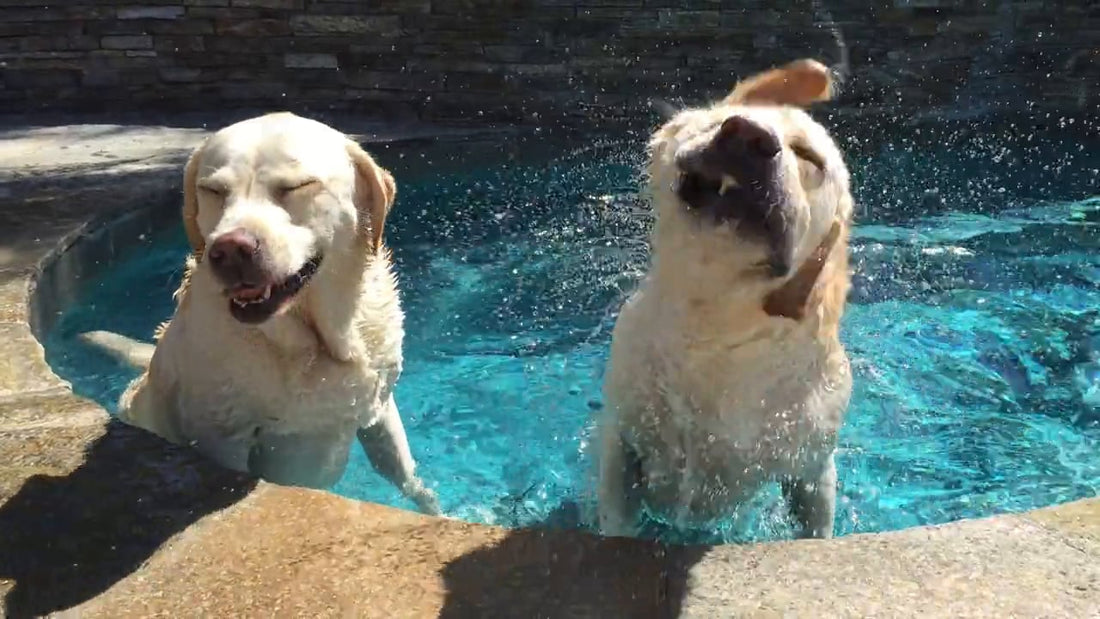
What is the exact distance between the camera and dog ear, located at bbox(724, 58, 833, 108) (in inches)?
120

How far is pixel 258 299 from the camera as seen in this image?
9.40ft

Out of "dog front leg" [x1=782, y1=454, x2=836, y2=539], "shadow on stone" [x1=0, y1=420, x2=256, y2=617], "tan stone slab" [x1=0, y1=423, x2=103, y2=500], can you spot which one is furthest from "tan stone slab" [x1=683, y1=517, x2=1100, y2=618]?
"tan stone slab" [x1=0, y1=423, x2=103, y2=500]

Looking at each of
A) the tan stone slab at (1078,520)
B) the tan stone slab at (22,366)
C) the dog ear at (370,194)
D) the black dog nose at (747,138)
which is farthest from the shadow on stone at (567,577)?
the tan stone slab at (22,366)

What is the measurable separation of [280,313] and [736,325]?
1312mm

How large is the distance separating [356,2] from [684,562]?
23.5 feet

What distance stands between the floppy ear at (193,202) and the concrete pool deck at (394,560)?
687mm

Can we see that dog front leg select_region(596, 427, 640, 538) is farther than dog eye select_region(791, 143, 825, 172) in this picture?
Yes

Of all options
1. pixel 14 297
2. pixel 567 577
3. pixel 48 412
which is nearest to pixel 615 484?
pixel 567 577

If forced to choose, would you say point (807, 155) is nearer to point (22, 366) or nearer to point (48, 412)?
point (48, 412)

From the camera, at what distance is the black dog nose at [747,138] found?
7.73ft

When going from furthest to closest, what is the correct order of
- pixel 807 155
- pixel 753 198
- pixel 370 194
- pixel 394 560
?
pixel 370 194 < pixel 807 155 < pixel 753 198 < pixel 394 560

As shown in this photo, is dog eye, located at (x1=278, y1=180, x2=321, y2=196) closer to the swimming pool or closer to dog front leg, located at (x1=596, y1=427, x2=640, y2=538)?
dog front leg, located at (x1=596, y1=427, x2=640, y2=538)

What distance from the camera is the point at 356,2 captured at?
844 cm

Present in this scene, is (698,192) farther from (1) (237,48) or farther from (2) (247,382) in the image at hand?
(1) (237,48)
